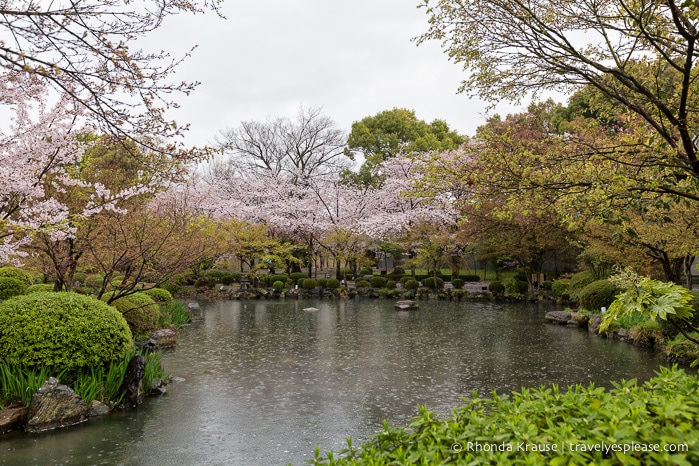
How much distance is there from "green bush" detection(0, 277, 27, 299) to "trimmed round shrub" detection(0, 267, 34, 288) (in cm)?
48

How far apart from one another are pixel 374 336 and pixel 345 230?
13528 millimetres

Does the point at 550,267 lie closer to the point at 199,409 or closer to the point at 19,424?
the point at 199,409

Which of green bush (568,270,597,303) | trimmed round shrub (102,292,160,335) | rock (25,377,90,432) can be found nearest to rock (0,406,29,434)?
rock (25,377,90,432)

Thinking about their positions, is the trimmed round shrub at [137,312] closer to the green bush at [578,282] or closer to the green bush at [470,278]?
the green bush at [578,282]

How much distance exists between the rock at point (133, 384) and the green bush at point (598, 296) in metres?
12.4

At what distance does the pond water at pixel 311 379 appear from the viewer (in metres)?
5.07

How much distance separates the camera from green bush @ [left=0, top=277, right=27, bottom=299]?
13.4 m

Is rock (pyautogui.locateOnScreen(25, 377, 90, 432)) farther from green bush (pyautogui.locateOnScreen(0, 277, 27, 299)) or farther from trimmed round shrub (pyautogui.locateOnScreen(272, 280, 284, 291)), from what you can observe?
trimmed round shrub (pyautogui.locateOnScreen(272, 280, 284, 291))

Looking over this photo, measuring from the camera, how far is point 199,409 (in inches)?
251

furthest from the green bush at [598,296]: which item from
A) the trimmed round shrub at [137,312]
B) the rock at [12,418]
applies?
the rock at [12,418]

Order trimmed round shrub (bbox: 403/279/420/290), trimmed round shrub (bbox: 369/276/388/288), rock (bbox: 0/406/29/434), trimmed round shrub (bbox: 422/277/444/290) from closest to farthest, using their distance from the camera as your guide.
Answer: rock (bbox: 0/406/29/434), trimmed round shrub (bbox: 403/279/420/290), trimmed round shrub (bbox: 369/276/388/288), trimmed round shrub (bbox: 422/277/444/290)

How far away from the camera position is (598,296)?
13883 mm

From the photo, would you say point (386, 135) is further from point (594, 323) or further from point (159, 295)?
point (594, 323)

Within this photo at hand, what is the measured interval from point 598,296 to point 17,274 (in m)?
17.9
